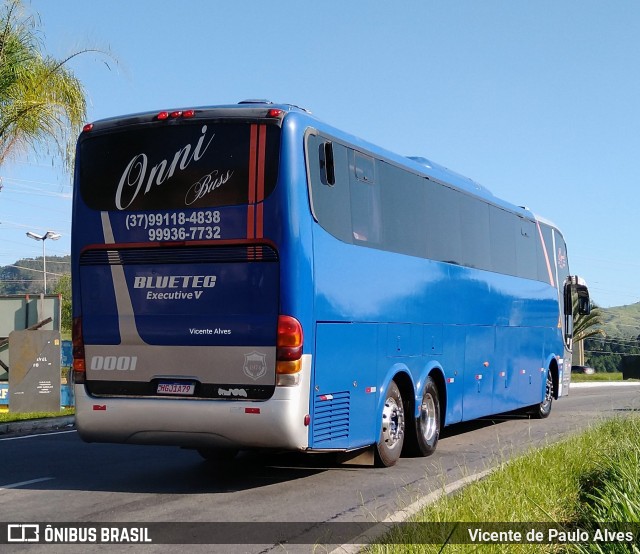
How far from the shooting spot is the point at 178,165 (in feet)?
34.5

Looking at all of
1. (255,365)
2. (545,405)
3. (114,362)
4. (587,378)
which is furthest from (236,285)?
(587,378)

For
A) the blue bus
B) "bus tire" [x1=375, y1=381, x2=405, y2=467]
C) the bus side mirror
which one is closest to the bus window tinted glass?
the blue bus

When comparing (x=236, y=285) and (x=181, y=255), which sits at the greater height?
(x=181, y=255)

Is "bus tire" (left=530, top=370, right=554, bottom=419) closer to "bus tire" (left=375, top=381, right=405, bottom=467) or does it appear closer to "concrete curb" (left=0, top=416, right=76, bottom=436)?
"bus tire" (left=375, top=381, right=405, bottom=467)

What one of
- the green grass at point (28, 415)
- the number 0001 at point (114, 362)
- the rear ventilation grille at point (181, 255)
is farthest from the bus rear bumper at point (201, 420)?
the green grass at point (28, 415)

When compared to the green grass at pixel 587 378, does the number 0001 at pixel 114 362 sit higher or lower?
higher

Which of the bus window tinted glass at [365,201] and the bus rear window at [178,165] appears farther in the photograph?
the bus window tinted glass at [365,201]

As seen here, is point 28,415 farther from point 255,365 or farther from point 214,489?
point 255,365

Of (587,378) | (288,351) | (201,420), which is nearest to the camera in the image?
(288,351)

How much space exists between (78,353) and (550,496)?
5064 mm

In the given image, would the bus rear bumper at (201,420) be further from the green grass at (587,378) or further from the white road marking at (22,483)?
the green grass at (587,378)

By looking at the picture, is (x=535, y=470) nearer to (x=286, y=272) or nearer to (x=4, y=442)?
(x=286, y=272)

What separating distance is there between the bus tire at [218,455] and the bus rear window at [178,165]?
3.60 meters

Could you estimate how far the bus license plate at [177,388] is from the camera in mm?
10258
